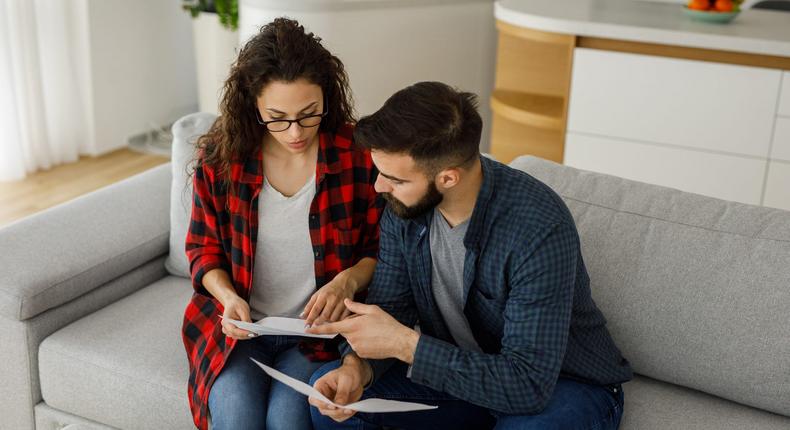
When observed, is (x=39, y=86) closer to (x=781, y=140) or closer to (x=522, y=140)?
(x=522, y=140)

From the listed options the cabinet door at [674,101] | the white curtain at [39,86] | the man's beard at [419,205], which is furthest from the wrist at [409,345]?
the white curtain at [39,86]

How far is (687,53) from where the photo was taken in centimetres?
316

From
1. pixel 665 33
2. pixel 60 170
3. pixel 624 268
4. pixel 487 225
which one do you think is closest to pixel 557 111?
pixel 665 33

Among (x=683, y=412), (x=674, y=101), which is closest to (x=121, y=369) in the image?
(x=683, y=412)

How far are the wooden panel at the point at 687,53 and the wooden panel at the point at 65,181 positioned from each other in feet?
7.33

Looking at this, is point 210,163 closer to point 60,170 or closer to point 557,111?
point 557,111

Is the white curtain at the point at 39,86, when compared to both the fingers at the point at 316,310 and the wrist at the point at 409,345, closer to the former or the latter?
the fingers at the point at 316,310

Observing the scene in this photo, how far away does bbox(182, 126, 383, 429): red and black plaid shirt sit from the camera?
192 cm

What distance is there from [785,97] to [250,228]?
77.9 inches

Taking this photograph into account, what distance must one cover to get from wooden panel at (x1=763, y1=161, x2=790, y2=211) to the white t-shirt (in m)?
1.89

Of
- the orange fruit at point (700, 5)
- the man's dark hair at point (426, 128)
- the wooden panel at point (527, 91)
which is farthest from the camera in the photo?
the wooden panel at point (527, 91)

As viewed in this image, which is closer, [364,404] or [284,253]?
[364,404]

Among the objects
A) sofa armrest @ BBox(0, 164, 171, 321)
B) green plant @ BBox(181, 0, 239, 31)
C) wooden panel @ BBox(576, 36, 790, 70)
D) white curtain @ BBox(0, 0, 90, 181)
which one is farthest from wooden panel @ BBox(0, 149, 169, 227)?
wooden panel @ BBox(576, 36, 790, 70)

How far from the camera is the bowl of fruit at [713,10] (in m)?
3.25
